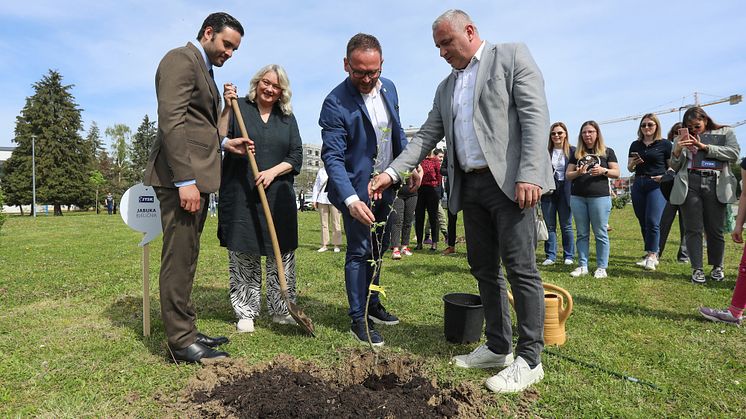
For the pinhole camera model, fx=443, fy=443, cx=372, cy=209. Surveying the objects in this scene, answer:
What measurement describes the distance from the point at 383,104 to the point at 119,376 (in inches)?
110

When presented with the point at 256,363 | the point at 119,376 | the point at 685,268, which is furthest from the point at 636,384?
the point at 685,268

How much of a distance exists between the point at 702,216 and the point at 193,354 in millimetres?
6076

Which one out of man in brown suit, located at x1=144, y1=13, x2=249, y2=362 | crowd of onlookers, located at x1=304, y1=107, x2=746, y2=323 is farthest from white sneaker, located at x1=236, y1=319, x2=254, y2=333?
crowd of onlookers, located at x1=304, y1=107, x2=746, y2=323

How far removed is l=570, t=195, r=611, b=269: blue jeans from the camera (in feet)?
A: 20.3

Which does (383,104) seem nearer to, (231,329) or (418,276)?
(231,329)

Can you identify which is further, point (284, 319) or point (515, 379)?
point (284, 319)

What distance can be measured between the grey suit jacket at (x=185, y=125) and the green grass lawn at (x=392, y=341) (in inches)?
53.8

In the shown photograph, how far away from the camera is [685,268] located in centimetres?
677

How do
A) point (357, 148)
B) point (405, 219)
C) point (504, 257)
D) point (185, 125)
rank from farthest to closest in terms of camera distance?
point (405, 219), point (357, 148), point (185, 125), point (504, 257)

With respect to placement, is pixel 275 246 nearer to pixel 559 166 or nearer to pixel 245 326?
pixel 245 326

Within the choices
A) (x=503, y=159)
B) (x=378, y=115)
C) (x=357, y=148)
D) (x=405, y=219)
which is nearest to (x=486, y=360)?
(x=503, y=159)

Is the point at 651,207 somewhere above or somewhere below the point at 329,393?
above

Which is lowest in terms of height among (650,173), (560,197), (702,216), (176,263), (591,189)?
(176,263)

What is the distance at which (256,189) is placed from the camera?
3.92 m
